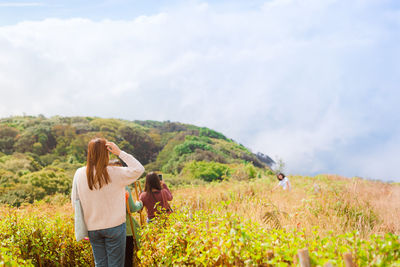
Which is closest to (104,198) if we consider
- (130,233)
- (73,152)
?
(130,233)

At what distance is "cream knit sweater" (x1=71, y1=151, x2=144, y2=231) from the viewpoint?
10.2ft

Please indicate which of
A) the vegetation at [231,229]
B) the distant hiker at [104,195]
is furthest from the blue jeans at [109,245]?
the vegetation at [231,229]

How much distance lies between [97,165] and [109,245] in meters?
0.86

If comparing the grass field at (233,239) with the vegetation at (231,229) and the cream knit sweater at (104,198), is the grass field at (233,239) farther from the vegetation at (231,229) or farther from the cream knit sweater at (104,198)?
the cream knit sweater at (104,198)

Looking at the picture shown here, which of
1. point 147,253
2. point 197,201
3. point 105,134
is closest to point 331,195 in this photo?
point 197,201

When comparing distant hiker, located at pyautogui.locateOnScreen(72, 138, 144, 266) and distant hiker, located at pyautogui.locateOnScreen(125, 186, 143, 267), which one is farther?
distant hiker, located at pyautogui.locateOnScreen(125, 186, 143, 267)

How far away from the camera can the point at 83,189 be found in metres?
3.10

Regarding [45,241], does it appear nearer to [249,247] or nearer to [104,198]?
[104,198]

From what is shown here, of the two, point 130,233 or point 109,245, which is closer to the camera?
point 109,245

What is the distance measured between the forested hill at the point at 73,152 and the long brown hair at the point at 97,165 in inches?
329

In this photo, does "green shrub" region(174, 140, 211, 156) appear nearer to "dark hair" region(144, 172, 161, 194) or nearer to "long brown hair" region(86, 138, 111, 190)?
"dark hair" region(144, 172, 161, 194)

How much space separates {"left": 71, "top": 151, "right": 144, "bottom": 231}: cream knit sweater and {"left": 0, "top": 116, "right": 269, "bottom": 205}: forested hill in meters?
8.19

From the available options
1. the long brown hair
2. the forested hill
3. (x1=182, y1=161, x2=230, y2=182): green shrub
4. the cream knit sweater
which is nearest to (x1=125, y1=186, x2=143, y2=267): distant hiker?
the cream knit sweater

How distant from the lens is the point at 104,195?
10.2ft
